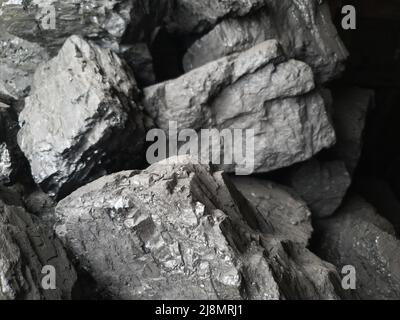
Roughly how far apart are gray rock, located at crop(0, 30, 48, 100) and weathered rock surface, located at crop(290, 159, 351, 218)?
77.5 inches

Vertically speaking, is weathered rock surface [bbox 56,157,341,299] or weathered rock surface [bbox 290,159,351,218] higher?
weathered rock surface [bbox 56,157,341,299]

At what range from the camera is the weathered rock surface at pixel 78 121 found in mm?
2662

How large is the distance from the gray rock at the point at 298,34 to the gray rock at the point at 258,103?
38cm

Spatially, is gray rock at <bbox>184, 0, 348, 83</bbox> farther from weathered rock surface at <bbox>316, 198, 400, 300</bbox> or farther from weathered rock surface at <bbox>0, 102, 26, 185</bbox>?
weathered rock surface at <bbox>0, 102, 26, 185</bbox>

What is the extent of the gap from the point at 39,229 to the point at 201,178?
31.0 inches

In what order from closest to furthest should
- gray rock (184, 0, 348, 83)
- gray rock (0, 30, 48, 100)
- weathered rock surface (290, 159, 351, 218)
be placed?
1. gray rock (0, 30, 48, 100)
2. gray rock (184, 0, 348, 83)
3. weathered rock surface (290, 159, 351, 218)

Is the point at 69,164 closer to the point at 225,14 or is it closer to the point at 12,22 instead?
the point at 12,22

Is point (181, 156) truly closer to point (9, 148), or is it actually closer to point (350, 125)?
point (9, 148)

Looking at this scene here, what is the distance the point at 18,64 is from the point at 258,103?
1.59 meters

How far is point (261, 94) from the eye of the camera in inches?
118

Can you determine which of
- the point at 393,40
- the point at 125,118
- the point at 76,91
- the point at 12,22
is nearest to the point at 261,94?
the point at 125,118

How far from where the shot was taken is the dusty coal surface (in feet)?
6.77

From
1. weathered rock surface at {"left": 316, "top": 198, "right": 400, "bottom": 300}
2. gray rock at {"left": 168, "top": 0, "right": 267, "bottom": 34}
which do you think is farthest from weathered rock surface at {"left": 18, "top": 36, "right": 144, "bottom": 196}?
weathered rock surface at {"left": 316, "top": 198, "right": 400, "bottom": 300}

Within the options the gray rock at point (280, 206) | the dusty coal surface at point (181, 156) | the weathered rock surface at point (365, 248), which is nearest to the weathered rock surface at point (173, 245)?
the dusty coal surface at point (181, 156)
